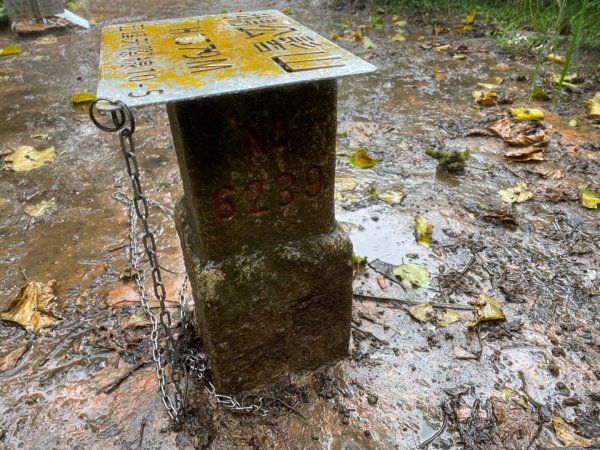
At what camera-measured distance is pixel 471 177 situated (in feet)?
9.85

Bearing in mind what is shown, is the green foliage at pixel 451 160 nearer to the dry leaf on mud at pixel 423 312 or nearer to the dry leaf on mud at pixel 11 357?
the dry leaf on mud at pixel 423 312

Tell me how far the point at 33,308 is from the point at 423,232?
2031 millimetres

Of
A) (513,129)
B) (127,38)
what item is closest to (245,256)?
(127,38)

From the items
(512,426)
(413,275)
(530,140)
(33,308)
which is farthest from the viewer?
(530,140)

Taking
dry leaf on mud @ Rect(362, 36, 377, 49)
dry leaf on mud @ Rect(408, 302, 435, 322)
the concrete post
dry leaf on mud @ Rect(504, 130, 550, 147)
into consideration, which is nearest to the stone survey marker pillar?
the concrete post

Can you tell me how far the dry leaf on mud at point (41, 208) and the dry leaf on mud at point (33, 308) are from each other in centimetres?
72

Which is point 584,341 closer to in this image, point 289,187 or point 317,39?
point 289,187

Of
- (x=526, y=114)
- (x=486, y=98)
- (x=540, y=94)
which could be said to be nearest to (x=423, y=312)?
(x=526, y=114)

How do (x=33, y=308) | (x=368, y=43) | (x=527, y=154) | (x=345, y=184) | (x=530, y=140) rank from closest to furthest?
(x=33, y=308) → (x=345, y=184) → (x=527, y=154) → (x=530, y=140) → (x=368, y=43)

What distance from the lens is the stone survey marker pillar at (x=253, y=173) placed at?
1212mm

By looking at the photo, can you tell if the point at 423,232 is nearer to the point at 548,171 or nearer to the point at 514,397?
the point at 514,397

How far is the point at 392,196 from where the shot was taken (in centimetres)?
284

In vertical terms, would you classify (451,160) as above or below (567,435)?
above

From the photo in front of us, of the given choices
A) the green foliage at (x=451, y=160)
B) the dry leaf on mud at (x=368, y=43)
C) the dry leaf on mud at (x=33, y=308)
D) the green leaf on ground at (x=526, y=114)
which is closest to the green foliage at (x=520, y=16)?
the green leaf on ground at (x=526, y=114)
